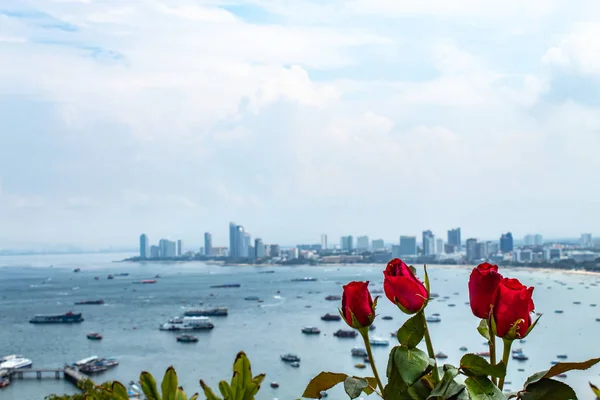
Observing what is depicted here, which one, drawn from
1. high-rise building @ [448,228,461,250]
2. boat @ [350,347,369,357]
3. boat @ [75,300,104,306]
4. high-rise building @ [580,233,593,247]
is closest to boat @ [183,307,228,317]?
boat @ [75,300,104,306]

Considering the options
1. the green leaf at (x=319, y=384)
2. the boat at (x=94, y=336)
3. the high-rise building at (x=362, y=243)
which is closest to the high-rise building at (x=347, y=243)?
the high-rise building at (x=362, y=243)

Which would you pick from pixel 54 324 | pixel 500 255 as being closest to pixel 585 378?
pixel 54 324

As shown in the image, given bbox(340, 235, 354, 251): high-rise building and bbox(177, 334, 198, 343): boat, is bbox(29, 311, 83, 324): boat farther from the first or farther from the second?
bbox(340, 235, 354, 251): high-rise building

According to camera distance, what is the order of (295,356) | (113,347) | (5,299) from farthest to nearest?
(5,299), (113,347), (295,356)

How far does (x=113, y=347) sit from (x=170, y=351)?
1849mm

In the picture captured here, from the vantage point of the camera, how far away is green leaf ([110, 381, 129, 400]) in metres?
0.42

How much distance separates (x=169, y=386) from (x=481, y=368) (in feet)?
0.69

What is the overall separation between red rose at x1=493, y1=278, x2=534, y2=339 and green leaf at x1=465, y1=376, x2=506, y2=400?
1.4 inches

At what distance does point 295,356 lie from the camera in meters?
12.4

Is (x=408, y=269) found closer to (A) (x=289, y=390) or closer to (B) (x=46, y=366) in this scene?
(A) (x=289, y=390)

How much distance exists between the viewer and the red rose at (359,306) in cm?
43

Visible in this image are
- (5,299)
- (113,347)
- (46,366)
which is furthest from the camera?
(5,299)

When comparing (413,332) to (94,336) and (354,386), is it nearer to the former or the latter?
(354,386)

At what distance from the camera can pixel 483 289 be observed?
407mm
